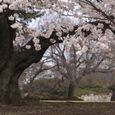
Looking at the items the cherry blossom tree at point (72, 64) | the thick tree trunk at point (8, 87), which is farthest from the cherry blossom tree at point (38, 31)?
the cherry blossom tree at point (72, 64)

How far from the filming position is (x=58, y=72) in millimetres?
45875

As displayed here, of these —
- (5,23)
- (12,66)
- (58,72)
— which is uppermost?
(5,23)

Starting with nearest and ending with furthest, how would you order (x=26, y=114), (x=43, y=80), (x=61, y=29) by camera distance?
(x=26, y=114), (x=61, y=29), (x=43, y=80)

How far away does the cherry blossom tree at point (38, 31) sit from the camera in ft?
42.7

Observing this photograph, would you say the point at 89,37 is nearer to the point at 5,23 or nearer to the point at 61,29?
the point at 61,29

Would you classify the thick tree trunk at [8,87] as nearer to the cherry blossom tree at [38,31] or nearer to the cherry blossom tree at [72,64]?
the cherry blossom tree at [38,31]

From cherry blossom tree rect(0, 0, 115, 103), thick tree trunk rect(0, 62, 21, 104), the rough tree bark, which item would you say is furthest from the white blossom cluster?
thick tree trunk rect(0, 62, 21, 104)

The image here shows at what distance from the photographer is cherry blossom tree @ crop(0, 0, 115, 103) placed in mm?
13023

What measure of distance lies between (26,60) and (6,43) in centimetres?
119

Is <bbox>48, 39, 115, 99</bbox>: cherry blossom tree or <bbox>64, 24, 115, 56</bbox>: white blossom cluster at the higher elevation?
<bbox>64, 24, 115, 56</bbox>: white blossom cluster

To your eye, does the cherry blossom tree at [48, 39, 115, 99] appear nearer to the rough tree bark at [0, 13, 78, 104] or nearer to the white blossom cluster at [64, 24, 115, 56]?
the rough tree bark at [0, 13, 78, 104]

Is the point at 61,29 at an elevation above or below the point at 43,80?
above

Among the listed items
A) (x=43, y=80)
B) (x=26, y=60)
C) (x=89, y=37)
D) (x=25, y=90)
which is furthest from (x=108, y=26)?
(x=43, y=80)

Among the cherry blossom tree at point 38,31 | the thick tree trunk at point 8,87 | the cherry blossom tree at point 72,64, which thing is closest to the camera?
the cherry blossom tree at point 38,31
